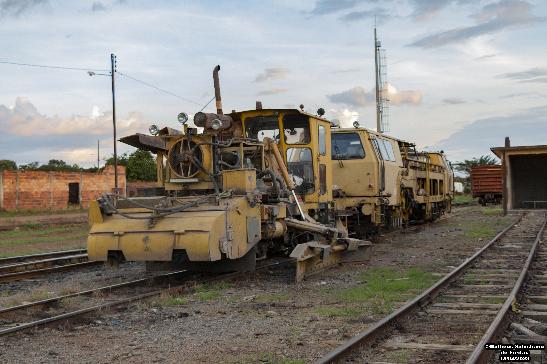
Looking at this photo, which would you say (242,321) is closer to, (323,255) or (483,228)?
(323,255)

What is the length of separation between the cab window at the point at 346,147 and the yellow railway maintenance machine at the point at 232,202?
371cm

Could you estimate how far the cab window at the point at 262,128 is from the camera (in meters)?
12.3

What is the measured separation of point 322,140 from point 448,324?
603cm

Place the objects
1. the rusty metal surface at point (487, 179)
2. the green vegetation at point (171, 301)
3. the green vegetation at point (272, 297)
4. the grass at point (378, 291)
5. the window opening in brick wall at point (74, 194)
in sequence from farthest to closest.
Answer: the window opening in brick wall at point (74, 194)
the rusty metal surface at point (487, 179)
the green vegetation at point (272, 297)
the green vegetation at point (171, 301)
the grass at point (378, 291)

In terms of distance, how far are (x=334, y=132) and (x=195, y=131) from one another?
23.2 ft

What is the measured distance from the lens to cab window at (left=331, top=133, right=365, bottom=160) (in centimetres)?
1688

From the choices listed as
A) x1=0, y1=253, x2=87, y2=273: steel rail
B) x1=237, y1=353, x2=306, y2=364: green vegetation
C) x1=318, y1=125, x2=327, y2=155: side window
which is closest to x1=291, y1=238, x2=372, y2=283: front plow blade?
x1=318, y1=125, x2=327, y2=155: side window

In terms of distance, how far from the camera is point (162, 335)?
710cm

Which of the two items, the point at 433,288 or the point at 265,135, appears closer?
the point at 433,288

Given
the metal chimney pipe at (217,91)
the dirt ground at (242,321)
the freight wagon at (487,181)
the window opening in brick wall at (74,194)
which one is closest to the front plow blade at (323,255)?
the dirt ground at (242,321)

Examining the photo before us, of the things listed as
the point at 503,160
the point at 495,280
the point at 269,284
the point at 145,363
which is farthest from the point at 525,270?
the point at 503,160

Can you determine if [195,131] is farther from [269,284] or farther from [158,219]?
[269,284]

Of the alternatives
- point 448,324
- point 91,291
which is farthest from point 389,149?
point 448,324

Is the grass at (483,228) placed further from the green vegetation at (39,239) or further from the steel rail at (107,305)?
the green vegetation at (39,239)
